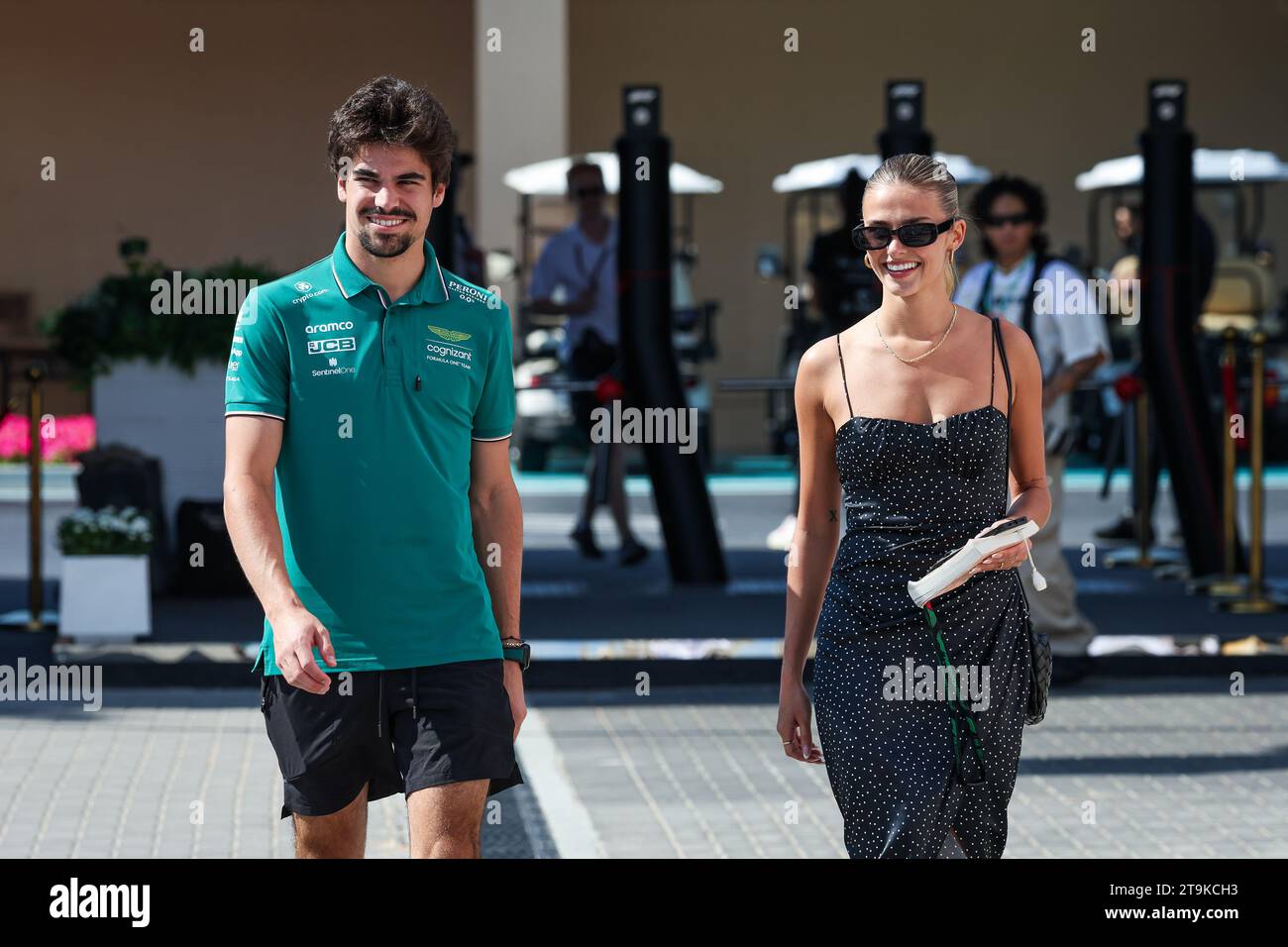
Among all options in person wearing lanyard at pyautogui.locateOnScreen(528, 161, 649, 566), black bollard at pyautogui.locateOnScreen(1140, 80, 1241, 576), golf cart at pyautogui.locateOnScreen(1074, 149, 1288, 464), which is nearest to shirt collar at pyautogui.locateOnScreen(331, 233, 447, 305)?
black bollard at pyautogui.locateOnScreen(1140, 80, 1241, 576)

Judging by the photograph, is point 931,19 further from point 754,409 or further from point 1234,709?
point 1234,709

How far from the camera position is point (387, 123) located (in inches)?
160

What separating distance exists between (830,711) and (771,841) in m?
2.65

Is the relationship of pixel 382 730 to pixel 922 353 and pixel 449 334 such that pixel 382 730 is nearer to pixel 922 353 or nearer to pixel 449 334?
pixel 449 334

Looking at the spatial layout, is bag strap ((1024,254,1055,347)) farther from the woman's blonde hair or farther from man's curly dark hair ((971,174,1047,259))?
the woman's blonde hair

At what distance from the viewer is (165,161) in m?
25.1

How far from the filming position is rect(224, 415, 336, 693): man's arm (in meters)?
3.83

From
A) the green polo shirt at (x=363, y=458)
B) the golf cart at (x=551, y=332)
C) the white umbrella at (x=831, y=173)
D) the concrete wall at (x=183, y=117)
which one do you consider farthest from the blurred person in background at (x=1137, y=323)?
the concrete wall at (x=183, y=117)

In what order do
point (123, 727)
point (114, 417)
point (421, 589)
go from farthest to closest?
point (114, 417) → point (123, 727) → point (421, 589)

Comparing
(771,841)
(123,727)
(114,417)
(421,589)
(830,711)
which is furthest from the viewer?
(114,417)

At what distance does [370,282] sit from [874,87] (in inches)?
877

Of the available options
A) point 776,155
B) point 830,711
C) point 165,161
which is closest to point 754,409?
point 776,155

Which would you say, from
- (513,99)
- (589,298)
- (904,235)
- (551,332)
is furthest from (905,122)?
(513,99)
